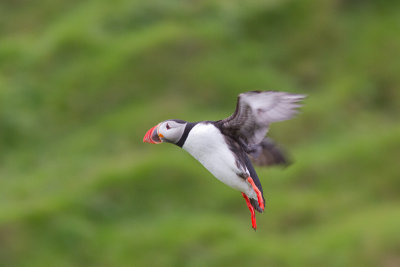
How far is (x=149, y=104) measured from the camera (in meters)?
13.6

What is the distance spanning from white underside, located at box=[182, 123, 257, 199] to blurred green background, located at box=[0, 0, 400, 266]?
5.82 metres

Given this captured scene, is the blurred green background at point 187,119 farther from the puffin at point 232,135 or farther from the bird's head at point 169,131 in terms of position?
the bird's head at point 169,131

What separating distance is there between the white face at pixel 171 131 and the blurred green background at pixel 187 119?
5866 millimetres

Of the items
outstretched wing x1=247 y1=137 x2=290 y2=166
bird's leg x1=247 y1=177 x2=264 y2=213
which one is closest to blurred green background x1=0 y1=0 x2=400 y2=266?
outstretched wing x1=247 y1=137 x2=290 y2=166

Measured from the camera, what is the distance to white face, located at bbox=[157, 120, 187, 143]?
5.45 m

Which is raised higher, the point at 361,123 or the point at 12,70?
the point at 12,70

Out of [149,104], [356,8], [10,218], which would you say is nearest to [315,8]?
[356,8]

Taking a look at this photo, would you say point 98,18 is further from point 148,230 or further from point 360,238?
point 360,238

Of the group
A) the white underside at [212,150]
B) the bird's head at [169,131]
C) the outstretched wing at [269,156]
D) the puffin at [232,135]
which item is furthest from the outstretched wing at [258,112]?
the outstretched wing at [269,156]

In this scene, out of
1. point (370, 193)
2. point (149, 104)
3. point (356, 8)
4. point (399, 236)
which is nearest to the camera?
point (399, 236)

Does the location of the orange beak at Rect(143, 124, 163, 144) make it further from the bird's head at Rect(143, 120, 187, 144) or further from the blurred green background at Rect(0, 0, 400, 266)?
the blurred green background at Rect(0, 0, 400, 266)

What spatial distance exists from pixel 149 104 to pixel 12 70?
2.65 metres

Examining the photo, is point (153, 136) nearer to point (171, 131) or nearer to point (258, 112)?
point (171, 131)

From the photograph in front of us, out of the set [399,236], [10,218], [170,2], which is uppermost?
[170,2]
